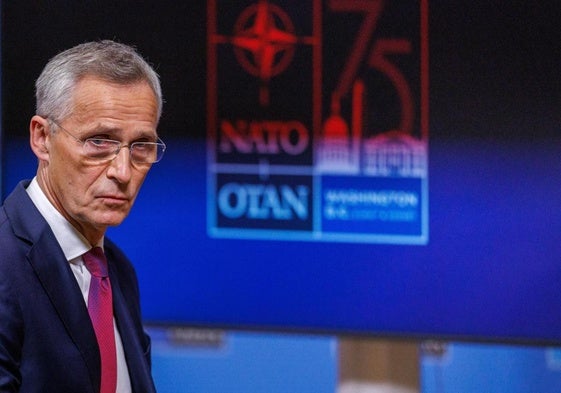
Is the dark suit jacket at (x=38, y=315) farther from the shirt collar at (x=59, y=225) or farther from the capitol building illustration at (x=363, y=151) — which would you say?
the capitol building illustration at (x=363, y=151)

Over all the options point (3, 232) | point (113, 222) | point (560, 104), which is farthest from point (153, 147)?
point (560, 104)

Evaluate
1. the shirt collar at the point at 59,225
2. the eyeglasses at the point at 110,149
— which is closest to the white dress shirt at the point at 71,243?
the shirt collar at the point at 59,225

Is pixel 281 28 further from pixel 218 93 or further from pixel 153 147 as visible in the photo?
pixel 153 147

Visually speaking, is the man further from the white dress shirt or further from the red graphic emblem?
the red graphic emblem

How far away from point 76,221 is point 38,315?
0.22m

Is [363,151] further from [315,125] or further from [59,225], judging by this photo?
[59,225]

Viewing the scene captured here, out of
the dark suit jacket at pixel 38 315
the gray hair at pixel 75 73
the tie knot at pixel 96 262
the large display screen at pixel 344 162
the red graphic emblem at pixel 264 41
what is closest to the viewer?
the dark suit jacket at pixel 38 315

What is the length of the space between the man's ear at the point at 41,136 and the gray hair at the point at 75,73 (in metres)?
0.02

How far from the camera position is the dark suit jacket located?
1.94m

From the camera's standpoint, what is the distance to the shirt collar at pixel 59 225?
211 cm

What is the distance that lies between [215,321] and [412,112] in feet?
2.42

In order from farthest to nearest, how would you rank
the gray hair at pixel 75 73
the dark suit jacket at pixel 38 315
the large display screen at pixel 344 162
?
the large display screen at pixel 344 162, the gray hair at pixel 75 73, the dark suit jacket at pixel 38 315

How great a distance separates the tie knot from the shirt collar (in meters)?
0.04

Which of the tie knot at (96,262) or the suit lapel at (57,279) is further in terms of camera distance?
the tie knot at (96,262)
